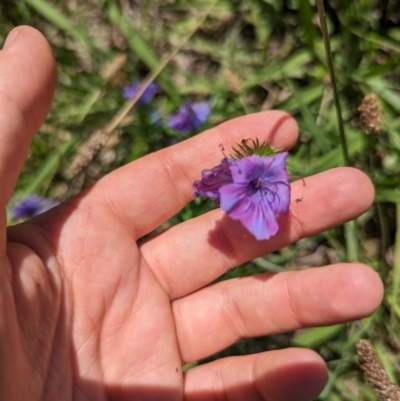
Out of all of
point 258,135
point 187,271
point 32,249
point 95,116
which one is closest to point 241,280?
point 187,271

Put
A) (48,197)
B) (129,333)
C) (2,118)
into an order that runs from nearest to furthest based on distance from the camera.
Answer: (2,118)
(129,333)
(48,197)

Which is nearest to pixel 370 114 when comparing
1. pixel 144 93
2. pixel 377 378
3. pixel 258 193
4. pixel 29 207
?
pixel 258 193

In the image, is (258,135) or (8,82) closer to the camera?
(8,82)

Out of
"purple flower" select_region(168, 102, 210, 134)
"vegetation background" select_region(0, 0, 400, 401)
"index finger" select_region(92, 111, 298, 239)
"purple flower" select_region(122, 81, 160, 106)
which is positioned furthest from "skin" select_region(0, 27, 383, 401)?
"purple flower" select_region(122, 81, 160, 106)

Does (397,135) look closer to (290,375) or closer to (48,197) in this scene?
(290,375)

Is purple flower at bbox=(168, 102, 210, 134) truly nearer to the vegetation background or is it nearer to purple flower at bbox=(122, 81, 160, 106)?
the vegetation background

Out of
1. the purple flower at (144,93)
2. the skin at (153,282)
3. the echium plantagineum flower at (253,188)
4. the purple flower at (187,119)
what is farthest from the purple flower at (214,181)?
the purple flower at (144,93)
